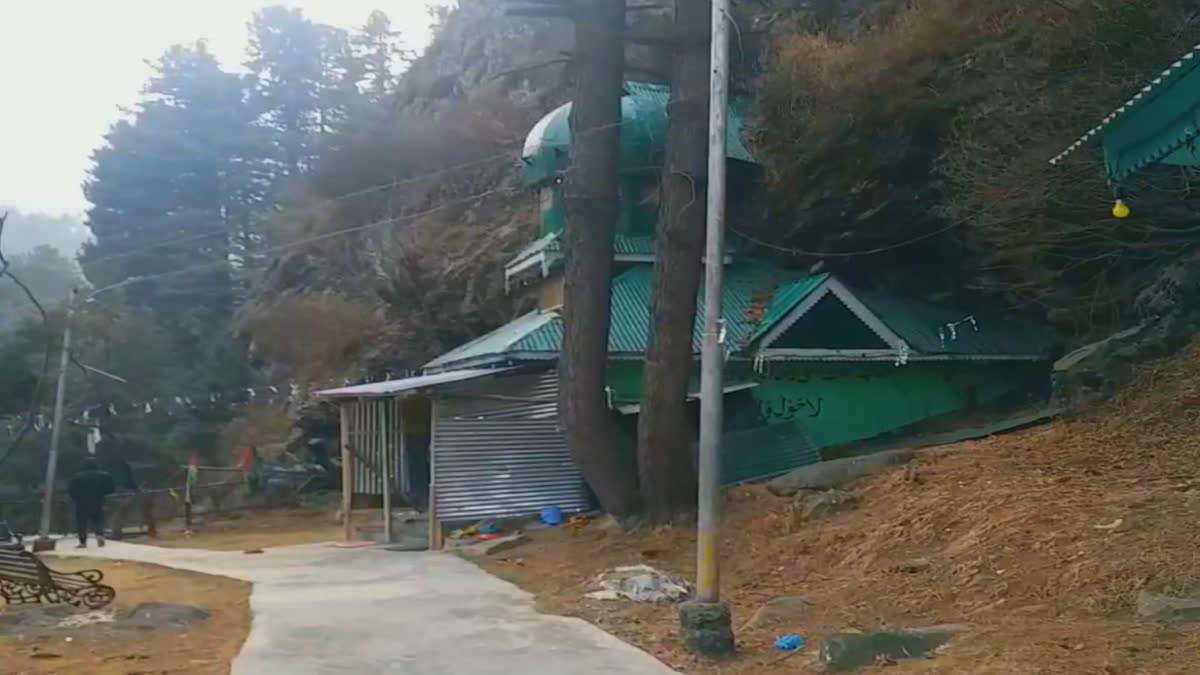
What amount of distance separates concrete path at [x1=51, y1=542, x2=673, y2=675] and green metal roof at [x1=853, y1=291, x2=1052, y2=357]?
8.48 metres

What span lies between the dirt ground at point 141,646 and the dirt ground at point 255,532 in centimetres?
844

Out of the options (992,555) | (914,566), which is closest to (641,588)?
(914,566)

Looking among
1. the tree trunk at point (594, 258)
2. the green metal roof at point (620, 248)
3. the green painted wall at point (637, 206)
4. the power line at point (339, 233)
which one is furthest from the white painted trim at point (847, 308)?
the power line at point (339, 233)

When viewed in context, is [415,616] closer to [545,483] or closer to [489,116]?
[545,483]

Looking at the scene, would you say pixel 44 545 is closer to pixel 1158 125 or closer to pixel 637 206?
pixel 637 206

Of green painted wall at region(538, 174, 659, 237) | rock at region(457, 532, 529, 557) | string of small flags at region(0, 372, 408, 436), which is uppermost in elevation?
green painted wall at region(538, 174, 659, 237)

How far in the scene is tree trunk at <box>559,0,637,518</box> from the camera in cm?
1508

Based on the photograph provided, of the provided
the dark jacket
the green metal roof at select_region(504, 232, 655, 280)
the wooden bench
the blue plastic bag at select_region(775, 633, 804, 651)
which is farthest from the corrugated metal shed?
the dark jacket

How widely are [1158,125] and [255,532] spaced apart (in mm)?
21407

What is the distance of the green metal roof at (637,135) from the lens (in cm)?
2108

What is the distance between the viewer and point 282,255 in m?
42.9

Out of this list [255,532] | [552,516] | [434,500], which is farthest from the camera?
[255,532]

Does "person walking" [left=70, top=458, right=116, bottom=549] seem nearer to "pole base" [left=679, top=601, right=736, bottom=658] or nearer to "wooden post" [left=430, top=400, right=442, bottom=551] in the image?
"wooden post" [left=430, top=400, right=442, bottom=551]

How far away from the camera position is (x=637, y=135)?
21203 millimetres
